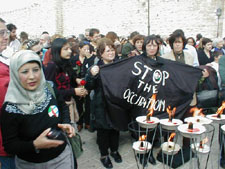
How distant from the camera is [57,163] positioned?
2041 millimetres

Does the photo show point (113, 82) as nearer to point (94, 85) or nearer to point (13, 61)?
point (94, 85)

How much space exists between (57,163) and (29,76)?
0.79 m

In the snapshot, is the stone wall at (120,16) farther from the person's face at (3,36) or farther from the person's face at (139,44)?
the person's face at (3,36)

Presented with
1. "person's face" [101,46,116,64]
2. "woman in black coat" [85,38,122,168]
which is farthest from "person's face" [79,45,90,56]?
"person's face" [101,46,116,64]

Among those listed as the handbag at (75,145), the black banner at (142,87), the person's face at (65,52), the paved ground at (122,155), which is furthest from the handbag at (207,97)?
the handbag at (75,145)

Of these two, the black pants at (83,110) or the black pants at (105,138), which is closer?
the black pants at (105,138)

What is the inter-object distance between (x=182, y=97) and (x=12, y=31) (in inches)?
188

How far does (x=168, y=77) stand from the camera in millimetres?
3420

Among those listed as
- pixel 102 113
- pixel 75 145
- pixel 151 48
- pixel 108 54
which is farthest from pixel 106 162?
pixel 151 48

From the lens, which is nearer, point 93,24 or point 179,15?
point 179,15

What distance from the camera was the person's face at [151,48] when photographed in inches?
143

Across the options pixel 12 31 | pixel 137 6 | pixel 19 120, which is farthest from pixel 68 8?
pixel 19 120

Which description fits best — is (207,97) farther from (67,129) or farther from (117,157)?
(67,129)

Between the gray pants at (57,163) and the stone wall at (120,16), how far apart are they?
1396cm
